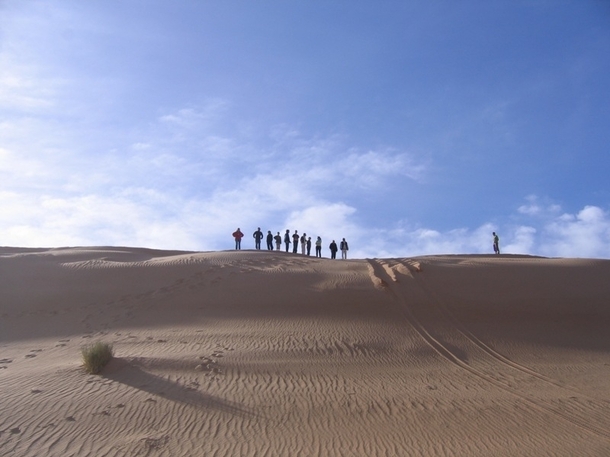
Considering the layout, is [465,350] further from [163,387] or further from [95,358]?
[95,358]

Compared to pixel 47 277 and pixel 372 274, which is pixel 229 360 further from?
pixel 47 277

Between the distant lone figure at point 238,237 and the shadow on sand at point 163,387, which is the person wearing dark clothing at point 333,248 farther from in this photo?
the shadow on sand at point 163,387

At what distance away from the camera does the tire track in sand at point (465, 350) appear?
965 centimetres

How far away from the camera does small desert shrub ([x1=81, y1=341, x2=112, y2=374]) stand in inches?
404

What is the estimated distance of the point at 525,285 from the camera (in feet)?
68.2

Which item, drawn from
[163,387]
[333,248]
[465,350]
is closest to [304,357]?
[163,387]

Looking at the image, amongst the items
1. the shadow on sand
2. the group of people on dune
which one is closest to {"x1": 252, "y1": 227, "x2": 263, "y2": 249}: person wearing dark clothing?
the group of people on dune

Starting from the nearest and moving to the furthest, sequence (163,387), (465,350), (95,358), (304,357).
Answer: (163,387) → (95,358) → (304,357) → (465,350)

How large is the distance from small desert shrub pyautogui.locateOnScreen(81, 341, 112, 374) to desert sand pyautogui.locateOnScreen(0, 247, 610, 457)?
0.19 metres

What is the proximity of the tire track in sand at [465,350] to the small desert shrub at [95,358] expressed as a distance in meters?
7.97

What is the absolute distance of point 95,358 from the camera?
34.0ft

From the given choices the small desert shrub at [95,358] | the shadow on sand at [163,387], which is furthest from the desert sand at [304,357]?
the small desert shrub at [95,358]

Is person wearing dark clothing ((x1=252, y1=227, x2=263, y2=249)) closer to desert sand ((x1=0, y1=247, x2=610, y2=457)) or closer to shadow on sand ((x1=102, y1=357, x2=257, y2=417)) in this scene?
desert sand ((x1=0, y1=247, x2=610, y2=457))

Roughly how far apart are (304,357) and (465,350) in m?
4.62
